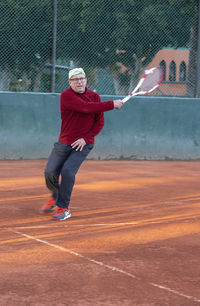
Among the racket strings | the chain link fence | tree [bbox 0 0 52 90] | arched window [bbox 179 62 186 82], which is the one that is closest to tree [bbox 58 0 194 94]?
the chain link fence

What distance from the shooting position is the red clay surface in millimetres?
4051

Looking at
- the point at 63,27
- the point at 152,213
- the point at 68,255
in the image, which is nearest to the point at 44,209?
the point at 152,213

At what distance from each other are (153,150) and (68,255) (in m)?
7.52

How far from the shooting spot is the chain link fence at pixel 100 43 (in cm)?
1143

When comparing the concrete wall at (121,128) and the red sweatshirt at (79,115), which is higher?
the red sweatshirt at (79,115)

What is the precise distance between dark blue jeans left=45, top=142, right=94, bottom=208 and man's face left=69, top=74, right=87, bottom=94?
645 mm

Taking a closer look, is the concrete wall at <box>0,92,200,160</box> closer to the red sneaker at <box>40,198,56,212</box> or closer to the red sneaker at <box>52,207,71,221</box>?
the red sneaker at <box>40,198,56,212</box>

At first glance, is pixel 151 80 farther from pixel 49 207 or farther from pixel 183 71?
pixel 183 71

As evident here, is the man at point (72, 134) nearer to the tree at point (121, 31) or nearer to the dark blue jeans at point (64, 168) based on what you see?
the dark blue jeans at point (64, 168)

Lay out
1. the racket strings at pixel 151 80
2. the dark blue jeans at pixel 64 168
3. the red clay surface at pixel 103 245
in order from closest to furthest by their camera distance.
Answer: the red clay surface at pixel 103 245 → the dark blue jeans at pixel 64 168 → the racket strings at pixel 151 80

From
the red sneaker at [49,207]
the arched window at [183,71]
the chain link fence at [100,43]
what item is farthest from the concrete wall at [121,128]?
the red sneaker at [49,207]

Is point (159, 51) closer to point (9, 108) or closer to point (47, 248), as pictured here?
point (9, 108)

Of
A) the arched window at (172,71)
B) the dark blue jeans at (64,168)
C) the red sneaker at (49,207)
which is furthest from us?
the arched window at (172,71)

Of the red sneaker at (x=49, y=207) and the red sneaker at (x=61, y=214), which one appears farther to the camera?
the red sneaker at (x=49, y=207)
